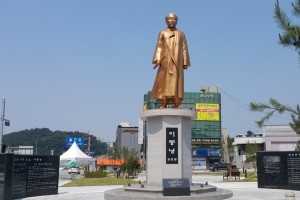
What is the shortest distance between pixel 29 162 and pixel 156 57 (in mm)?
7178

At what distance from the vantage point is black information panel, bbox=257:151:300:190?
1688cm

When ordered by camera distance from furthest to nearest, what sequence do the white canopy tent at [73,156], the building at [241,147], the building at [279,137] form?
the building at [241,147]
the building at [279,137]
the white canopy tent at [73,156]

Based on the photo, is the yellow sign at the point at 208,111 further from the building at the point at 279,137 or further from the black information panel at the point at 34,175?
the black information panel at the point at 34,175

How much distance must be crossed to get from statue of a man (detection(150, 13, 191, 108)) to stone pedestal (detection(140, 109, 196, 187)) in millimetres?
983

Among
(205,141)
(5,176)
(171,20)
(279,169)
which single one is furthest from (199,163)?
(5,176)

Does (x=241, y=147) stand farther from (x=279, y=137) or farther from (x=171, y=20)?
(x=171, y=20)

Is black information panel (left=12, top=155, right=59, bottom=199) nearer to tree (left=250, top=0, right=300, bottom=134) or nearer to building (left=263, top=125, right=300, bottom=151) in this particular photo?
tree (left=250, top=0, right=300, bottom=134)

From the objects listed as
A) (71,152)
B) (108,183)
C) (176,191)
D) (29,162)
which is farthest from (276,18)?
(71,152)

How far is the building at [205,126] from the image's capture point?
5538 centimetres

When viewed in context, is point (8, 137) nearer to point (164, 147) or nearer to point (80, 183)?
point (80, 183)

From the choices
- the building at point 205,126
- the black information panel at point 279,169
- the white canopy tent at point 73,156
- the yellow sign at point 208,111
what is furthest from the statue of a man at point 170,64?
the yellow sign at point 208,111

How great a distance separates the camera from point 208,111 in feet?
190

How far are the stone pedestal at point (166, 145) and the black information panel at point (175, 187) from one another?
1.11 metres

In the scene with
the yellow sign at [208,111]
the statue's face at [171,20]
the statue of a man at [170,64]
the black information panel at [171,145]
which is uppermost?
the yellow sign at [208,111]
